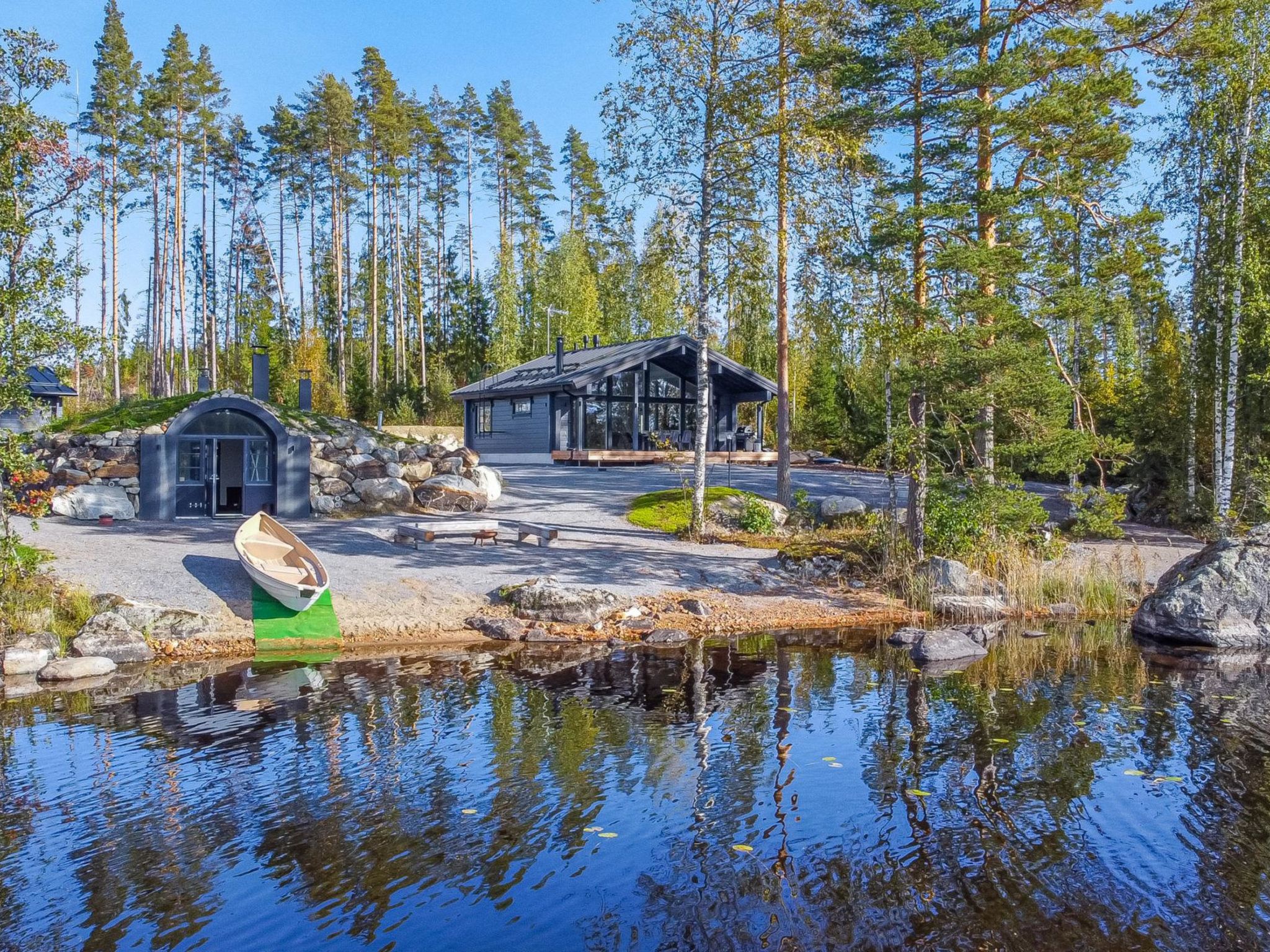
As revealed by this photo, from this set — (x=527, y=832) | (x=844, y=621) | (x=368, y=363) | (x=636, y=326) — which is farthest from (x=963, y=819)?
(x=636, y=326)

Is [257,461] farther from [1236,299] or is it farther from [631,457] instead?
[1236,299]

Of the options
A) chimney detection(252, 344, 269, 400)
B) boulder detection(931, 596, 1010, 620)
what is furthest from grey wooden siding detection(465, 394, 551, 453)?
boulder detection(931, 596, 1010, 620)

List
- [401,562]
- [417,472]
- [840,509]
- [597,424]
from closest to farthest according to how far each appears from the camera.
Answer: [401,562] → [840,509] → [417,472] → [597,424]

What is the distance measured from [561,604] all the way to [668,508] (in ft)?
24.0

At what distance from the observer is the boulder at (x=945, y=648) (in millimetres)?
11633

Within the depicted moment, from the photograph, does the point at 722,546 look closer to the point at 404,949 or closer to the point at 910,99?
the point at 910,99

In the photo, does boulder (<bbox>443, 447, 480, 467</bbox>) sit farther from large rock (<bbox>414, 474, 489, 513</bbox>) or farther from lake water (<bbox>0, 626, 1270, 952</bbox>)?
lake water (<bbox>0, 626, 1270, 952</bbox>)

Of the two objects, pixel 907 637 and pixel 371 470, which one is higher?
pixel 371 470

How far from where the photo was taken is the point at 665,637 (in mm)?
12719

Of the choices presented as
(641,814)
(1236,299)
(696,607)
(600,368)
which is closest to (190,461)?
(696,607)

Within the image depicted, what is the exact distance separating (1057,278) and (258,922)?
14.0 meters

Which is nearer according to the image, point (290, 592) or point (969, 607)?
point (290, 592)

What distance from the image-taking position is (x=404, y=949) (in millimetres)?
4918

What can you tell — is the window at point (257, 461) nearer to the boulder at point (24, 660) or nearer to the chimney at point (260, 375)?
the chimney at point (260, 375)
